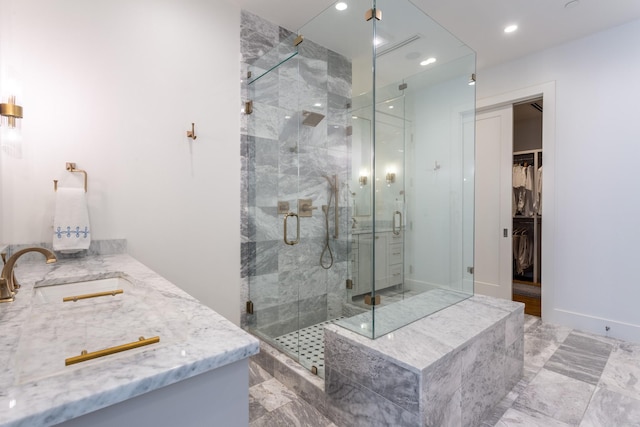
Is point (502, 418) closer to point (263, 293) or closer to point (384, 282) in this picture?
point (384, 282)

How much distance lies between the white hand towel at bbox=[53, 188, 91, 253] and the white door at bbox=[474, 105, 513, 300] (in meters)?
3.90

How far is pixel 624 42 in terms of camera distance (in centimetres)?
273

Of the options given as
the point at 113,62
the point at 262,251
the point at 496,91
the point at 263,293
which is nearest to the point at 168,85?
the point at 113,62

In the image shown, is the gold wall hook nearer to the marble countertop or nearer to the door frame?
the marble countertop

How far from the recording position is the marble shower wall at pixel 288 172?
8.63 feet

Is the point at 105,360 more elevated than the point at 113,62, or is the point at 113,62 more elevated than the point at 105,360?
the point at 113,62

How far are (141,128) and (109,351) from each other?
1.86 meters

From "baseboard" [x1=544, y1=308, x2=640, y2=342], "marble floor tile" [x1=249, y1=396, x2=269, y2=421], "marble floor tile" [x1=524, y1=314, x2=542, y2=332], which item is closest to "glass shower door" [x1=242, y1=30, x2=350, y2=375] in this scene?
"marble floor tile" [x1=249, y1=396, x2=269, y2=421]

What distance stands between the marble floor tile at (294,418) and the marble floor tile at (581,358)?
180 cm

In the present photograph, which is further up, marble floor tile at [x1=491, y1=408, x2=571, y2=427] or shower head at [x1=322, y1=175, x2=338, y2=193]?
shower head at [x1=322, y1=175, x2=338, y2=193]

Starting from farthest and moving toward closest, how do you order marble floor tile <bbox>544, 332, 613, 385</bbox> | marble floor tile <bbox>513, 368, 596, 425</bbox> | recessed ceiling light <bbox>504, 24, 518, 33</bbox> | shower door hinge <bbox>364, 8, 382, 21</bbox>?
recessed ceiling light <bbox>504, 24, 518, 33</bbox>
marble floor tile <bbox>544, 332, 613, 385</bbox>
marble floor tile <bbox>513, 368, 596, 425</bbox>
shower door hinge <bbox>364, 8, 382, 21</bbox>

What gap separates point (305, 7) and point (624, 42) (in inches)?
112

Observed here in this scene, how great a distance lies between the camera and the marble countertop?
543 millimetres

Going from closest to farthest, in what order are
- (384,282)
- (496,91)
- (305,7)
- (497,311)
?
(497,311) < (384,282) < (305,7) < (496,91)
